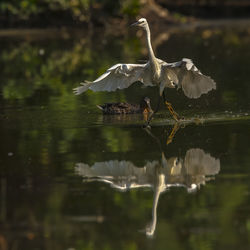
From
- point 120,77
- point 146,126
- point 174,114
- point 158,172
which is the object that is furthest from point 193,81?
point 158,172

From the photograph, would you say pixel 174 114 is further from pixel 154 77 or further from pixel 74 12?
pixel 74 12

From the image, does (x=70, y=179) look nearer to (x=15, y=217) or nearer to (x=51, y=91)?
A: (x=15, y=217)

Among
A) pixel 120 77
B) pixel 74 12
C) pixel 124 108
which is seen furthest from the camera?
pixel 74 12

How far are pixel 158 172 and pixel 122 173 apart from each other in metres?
0.39

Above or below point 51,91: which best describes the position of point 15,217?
above

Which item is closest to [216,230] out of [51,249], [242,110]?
[51,249]

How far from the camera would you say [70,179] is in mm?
8773

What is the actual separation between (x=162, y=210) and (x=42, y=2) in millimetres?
36763

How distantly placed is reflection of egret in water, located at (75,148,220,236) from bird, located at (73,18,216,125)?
2.84 metres

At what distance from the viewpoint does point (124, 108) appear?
13875mm

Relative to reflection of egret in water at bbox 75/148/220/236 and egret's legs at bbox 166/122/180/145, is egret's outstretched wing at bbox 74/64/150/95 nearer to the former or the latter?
egret's legs at bbox 166/122/180/145

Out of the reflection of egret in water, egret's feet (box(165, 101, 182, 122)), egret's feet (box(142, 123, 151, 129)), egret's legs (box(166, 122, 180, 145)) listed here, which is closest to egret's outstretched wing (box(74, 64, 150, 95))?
egret's feet (box(165, 101, 182, 122))

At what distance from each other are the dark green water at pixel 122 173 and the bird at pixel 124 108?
0.71ft

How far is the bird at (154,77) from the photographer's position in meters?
12.6
